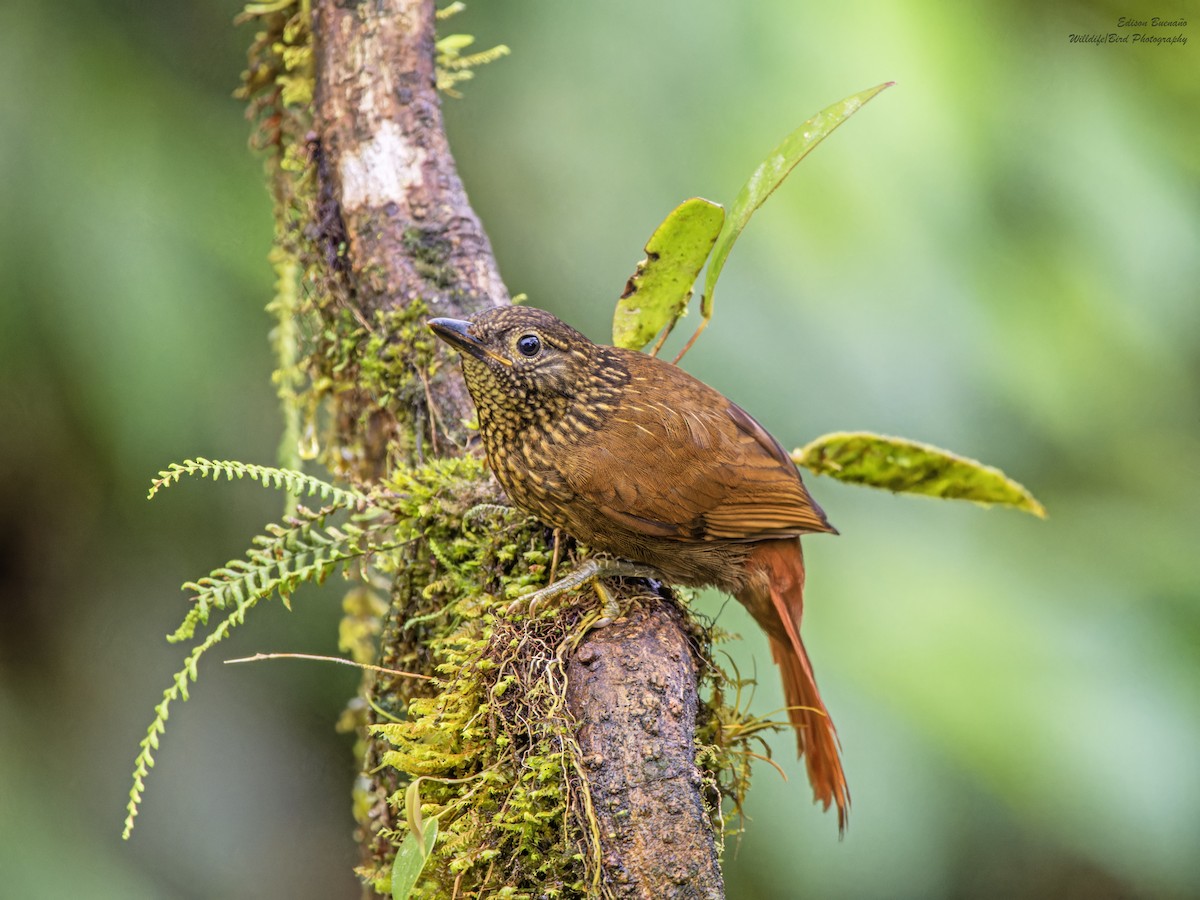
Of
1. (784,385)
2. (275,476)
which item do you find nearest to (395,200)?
(275,476)

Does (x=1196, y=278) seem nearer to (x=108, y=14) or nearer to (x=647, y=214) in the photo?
(x=647, y=214)

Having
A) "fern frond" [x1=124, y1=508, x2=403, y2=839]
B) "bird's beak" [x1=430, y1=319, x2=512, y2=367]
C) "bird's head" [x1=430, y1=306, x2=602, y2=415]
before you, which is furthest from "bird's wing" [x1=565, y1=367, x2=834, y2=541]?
"fern frond" [x1=124, y1=508, x2=403, y2=839]

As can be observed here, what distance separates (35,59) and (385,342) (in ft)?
4.83

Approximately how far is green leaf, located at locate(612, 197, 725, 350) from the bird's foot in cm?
56

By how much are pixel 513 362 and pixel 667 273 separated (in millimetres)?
399

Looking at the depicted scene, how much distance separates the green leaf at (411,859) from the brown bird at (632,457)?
1.97ft

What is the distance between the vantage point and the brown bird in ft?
6.20

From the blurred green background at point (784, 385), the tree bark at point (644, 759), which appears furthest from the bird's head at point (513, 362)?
the blurred green background at point (784, 385)

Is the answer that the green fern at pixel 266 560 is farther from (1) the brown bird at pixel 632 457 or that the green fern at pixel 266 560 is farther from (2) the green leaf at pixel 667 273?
(2) the green leaf at pixel 667 273

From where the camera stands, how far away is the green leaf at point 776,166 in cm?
195

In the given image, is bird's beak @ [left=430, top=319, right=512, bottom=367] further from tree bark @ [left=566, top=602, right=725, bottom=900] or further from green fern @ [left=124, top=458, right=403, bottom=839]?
tree bark @ [left=566, top=602, right=725, bottom=900]

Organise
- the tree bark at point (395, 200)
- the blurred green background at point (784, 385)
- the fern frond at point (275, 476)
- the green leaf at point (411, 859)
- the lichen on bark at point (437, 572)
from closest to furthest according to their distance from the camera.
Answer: the green leaf at point (411, 859) → the lichen on bark at point (437, 572) → the fern frond at point (275, 476) → the tree bark at point (395, 200) → the blurred green background at point (784, 385)

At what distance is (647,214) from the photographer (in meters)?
3.44

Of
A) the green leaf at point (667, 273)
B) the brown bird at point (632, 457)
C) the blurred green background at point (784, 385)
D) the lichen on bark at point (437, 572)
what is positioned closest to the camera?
the lichen on bark at point (437, 572)
